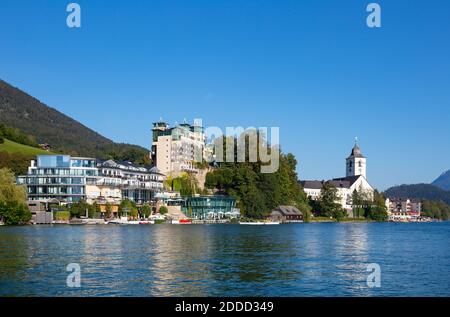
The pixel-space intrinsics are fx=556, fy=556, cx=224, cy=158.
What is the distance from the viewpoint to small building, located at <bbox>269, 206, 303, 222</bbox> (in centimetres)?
12275

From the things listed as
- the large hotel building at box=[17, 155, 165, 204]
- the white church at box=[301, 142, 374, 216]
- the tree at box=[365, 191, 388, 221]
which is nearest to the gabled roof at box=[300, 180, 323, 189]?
the white church at box=[301, 142, 374, 216]

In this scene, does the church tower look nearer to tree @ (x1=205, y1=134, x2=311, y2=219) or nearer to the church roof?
the church roof

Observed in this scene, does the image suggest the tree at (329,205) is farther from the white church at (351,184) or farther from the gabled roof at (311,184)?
the gabled roof at (311,184)

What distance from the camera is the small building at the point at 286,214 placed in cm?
12275

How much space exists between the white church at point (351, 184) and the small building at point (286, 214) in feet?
126

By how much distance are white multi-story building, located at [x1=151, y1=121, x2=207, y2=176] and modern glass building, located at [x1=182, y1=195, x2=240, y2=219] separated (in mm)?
12348

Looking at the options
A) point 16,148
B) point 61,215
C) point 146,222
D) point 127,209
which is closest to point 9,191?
Result: point 61,215

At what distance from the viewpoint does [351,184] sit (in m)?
182

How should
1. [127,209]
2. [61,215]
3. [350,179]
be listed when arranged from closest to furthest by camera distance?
[61,215] → [127,209] → [350,179]

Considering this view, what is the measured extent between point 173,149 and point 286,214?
30.2 metres

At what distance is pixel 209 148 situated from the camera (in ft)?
474

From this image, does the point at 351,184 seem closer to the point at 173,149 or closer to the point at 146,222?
the point at 173,149

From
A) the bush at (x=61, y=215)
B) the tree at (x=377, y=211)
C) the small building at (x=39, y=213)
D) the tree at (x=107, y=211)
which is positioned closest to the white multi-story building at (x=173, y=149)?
the tree at (x=107, y=211)

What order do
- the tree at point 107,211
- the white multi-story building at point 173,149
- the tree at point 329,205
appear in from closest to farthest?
the tree at point 107,211
the white multi-story building at point 173,149
the tree at point 329,205
